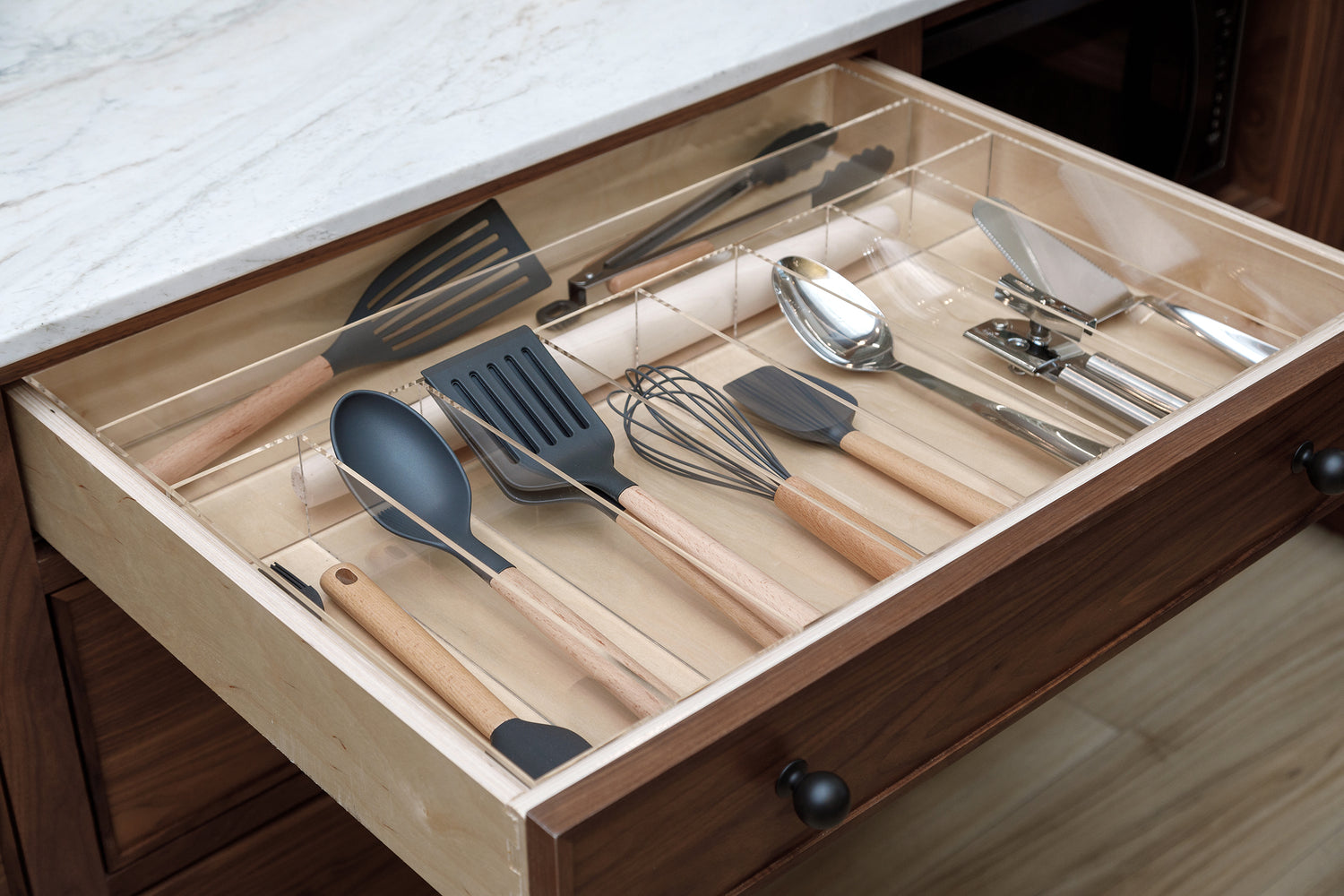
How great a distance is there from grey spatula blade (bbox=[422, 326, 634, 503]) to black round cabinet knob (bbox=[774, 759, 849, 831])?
214 mm

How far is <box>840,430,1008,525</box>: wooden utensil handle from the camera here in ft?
2.40

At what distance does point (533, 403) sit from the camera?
80cm

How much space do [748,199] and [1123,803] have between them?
2.64 feet

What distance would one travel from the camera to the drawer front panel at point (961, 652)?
541mm

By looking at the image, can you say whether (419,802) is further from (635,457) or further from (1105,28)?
(1105,28)

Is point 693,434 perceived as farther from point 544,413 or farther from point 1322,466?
point 1322,466

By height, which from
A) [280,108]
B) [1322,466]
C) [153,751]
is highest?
[280,108]

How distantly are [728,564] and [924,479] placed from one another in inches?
5.4

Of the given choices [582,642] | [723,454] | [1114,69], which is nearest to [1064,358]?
[723,454]

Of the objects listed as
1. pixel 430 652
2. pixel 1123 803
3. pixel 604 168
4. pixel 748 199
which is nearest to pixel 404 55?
pixel 604 168

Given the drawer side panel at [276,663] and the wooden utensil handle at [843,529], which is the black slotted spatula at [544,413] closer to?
the wooden utensil handle at [843,529]

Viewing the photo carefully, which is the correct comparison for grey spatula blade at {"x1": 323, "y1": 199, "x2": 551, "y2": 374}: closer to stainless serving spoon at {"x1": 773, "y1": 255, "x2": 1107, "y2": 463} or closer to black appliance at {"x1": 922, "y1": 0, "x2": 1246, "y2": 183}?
stainless serving spoon at {"x1": 773, "y1": 255, "x2": 1107, "y2": 463}

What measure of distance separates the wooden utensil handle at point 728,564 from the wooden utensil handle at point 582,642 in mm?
66

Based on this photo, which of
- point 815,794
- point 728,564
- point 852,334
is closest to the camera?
point 815,794
